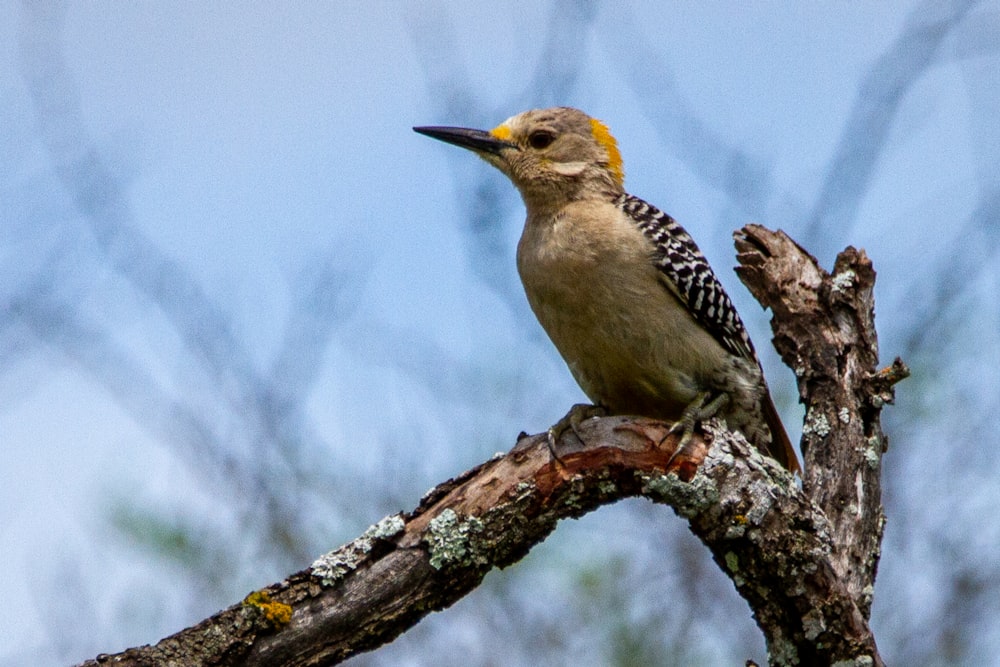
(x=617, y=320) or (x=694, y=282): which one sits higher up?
(x=694, y=282)

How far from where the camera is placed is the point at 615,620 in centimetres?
915

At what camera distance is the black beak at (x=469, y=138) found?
7.03 metres

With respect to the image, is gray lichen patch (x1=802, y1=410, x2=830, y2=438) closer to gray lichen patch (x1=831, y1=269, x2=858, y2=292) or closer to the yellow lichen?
gray lichen patch (x1=831, y1=269, x2=858, y2=292)

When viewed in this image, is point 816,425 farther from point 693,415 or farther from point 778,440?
point 778,440

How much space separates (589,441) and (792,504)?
2.73 ft

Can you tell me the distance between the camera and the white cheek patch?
684 cm

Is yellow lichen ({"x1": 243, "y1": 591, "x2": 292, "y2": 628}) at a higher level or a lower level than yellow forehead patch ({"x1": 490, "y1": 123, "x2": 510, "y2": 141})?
lower

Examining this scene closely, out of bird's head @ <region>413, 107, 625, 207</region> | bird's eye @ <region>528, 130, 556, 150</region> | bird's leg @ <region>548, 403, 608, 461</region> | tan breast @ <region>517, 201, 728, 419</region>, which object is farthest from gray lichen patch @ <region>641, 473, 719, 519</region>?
bird's eye @ <region>528, 130, 556, 150</region>

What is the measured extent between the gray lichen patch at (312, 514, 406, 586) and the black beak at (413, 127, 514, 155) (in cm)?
295

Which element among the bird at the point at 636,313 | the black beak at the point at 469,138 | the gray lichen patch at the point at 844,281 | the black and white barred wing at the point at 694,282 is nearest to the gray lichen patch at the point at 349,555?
the bird at the point at 636,313

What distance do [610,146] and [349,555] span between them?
141 inches

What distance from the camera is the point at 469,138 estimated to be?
706 centimetres

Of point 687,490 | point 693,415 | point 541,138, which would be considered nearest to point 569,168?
point 541,138

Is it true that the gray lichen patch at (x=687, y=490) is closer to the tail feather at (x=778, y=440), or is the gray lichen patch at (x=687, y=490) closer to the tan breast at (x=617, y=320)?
the tan breast at (x=617, y=320)
